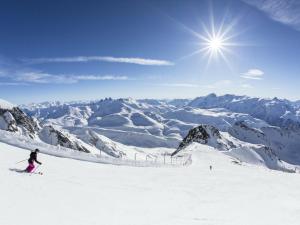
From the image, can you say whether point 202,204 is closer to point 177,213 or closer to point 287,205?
point 177,213

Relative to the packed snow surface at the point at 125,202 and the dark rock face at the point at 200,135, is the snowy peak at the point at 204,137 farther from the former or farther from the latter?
the packed snow surface at the point at 125,202

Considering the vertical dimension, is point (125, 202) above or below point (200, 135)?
above

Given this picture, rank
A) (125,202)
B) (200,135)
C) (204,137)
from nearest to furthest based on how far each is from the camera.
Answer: (125,202) < (200,135) < (204,137)

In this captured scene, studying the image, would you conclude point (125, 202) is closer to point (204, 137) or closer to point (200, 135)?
point (200, 135)

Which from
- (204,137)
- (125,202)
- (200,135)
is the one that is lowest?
(204,137)

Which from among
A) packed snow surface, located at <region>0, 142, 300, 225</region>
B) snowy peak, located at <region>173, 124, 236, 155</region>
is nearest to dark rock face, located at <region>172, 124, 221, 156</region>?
snowy peak, located at <region>173, 124, 236, 155</region>

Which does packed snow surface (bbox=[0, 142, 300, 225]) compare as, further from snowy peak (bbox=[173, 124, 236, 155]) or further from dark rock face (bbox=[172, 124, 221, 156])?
snowy peak (bbox=[173, 124, 236, 155])

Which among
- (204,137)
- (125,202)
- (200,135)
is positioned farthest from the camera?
(204,137)

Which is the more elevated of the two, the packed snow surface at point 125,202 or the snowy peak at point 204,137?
the packed snow surface at point 125,202

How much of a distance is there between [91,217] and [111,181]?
1029 centimetres

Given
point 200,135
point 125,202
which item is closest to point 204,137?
point 200,135

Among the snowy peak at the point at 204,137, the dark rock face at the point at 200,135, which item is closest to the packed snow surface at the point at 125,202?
the dark rock face at the point at 200,135

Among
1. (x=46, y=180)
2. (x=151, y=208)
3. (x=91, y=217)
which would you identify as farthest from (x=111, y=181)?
(x=91, y=217)

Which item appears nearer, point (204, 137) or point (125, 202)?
point (125, 202)
